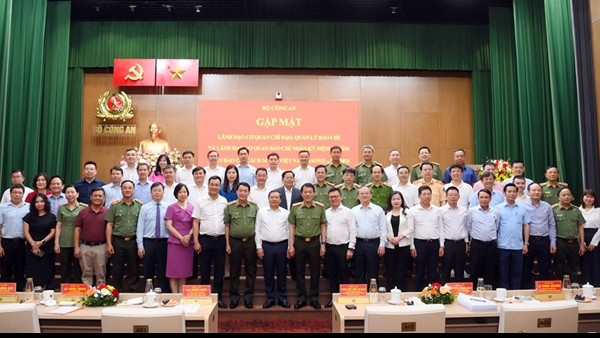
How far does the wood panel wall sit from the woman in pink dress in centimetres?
452

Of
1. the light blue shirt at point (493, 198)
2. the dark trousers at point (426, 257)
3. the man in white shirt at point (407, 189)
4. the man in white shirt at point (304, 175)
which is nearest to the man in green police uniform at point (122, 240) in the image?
the man in white shirt at point (304, 175)

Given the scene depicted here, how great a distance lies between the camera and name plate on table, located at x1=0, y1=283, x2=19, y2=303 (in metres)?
3.31

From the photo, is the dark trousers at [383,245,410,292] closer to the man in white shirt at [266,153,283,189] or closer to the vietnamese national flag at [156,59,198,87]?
the man in white shirt at [266,153,283,189]

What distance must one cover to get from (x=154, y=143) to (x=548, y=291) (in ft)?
23.4

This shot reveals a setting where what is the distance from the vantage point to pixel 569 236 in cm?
510

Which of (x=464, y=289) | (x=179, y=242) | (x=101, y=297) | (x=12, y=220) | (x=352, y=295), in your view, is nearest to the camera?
(x=101, y=297)

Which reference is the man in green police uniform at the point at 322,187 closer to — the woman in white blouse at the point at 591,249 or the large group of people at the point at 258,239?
the large group of people at the point at 258,239

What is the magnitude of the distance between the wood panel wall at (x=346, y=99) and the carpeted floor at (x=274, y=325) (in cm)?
510

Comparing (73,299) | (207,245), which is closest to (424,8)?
(207,245)

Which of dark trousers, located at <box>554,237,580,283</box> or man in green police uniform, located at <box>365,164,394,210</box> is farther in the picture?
man in green police uniform, located at <box>365,164,394,210</box>

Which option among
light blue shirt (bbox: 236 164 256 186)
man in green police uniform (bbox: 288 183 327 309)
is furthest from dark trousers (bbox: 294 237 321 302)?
light blue shirt (bbox: 236 164 256 186)

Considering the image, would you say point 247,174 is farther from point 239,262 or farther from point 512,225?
Answer: point 512,225

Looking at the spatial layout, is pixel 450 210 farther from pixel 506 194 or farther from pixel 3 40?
pixel 3 40

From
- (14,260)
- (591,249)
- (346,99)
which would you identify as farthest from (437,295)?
(346,99)
